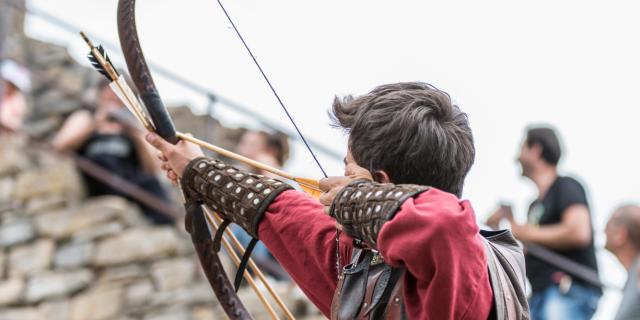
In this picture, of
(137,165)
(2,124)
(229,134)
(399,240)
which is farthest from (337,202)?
(229,134)

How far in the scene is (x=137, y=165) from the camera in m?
6.16

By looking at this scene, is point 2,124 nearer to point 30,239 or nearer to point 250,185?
point 30,239

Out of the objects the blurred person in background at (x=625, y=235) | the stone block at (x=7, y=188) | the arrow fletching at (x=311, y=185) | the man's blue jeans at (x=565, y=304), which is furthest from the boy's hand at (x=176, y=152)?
the stone block at (x=7, y=188)

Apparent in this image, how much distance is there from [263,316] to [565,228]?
1.65 metres

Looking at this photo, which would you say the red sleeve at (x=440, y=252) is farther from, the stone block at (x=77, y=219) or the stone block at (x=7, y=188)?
the stone block at (x=7, y=188)

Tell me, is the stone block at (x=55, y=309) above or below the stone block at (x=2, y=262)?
below

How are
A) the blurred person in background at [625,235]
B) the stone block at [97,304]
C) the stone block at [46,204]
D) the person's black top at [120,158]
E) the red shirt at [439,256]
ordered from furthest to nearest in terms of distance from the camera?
the stone block at [46,204], the person's black top at [120,158], the stone block at [97,304], the blurred person in background at [625,235], the red shirt at [439,256]

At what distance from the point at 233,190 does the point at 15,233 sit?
12.0 ft

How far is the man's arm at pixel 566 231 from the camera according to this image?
15.3 ft

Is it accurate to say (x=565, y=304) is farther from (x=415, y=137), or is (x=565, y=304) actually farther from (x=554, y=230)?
(x=415, y=137)

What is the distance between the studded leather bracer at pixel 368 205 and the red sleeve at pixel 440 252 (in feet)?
0.08

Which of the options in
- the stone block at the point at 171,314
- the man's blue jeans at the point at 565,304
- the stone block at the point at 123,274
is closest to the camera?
the man's blue jeans at the point at 565,304

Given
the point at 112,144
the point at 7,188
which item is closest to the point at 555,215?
the point at 112,144

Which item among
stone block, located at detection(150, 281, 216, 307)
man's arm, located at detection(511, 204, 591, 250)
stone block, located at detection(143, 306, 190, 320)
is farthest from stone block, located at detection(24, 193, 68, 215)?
man's arm, located at detection(511, 204, 591, 250)
